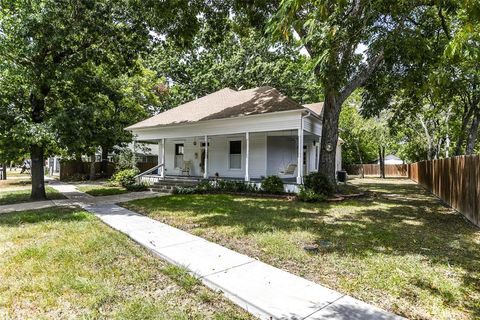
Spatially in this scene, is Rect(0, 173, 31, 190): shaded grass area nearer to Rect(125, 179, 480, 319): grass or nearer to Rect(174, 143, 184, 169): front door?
Rect(174, 143, 184, 169): front door

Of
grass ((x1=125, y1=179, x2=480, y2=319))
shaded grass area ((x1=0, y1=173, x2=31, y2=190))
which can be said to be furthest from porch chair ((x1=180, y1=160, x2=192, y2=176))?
shaded grass area ((x1=0, y1=173, x2=31, y2=190))

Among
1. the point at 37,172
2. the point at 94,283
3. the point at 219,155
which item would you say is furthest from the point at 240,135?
the point at 94,283

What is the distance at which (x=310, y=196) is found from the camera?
449 inches

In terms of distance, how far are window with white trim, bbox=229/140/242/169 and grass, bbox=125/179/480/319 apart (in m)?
6.83

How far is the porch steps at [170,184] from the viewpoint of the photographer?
1531 cm

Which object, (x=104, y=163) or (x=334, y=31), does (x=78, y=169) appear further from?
(x=334, y=31)

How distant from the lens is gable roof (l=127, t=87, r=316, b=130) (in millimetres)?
14094

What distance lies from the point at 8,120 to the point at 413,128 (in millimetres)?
30150

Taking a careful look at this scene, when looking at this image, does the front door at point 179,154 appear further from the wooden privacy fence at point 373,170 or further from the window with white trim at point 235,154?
the wooden privacy fence at point 373,170

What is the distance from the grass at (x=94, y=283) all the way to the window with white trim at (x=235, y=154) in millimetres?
11209

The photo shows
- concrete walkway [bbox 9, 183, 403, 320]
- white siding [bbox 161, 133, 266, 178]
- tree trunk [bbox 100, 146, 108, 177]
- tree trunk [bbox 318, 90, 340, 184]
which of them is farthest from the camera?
tree trunk [bbox 100, 146, 108, 177]

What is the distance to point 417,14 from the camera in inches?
498

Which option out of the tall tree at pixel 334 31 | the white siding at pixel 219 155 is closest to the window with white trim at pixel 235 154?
the white siding at pixel 219 155

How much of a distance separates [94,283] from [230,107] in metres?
13.2
